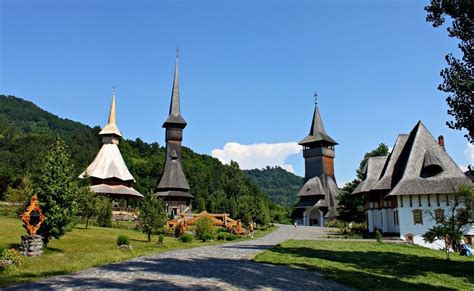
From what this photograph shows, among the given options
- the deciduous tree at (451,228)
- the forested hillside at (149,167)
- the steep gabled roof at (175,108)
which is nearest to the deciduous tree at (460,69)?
the deciduous tree at (451,228)

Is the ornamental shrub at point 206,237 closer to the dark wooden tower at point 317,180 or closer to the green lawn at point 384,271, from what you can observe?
the green lawn at point 384,271

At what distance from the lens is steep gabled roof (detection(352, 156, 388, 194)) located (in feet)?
131

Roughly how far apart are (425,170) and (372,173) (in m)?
6.90

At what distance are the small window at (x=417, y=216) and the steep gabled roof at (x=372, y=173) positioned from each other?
605 centimetres

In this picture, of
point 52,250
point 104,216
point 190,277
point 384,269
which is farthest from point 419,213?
point 52,250

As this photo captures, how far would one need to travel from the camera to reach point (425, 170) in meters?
34.4

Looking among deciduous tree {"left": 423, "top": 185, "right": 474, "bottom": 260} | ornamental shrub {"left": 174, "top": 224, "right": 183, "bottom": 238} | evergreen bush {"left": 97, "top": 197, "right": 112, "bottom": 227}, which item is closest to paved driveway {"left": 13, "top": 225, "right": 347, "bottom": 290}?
deciduous tree {"left": 423, "top": 185, "right": 474, "bottom": 260}

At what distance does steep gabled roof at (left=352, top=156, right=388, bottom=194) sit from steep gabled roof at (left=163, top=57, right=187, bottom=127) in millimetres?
28568

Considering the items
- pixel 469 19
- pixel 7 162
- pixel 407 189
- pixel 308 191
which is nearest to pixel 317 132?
pixel 308 191

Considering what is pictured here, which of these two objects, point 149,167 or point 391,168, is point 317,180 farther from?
point 149,167

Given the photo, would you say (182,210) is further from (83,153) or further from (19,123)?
(19,123)

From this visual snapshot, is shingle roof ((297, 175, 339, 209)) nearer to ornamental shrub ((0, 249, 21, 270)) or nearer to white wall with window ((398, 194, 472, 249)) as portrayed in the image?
white wall with window ((398, 194, 472, 249))

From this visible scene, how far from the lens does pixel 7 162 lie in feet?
245

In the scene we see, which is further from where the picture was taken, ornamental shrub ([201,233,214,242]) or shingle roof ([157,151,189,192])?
shingle roof ([157,151,189,192])
